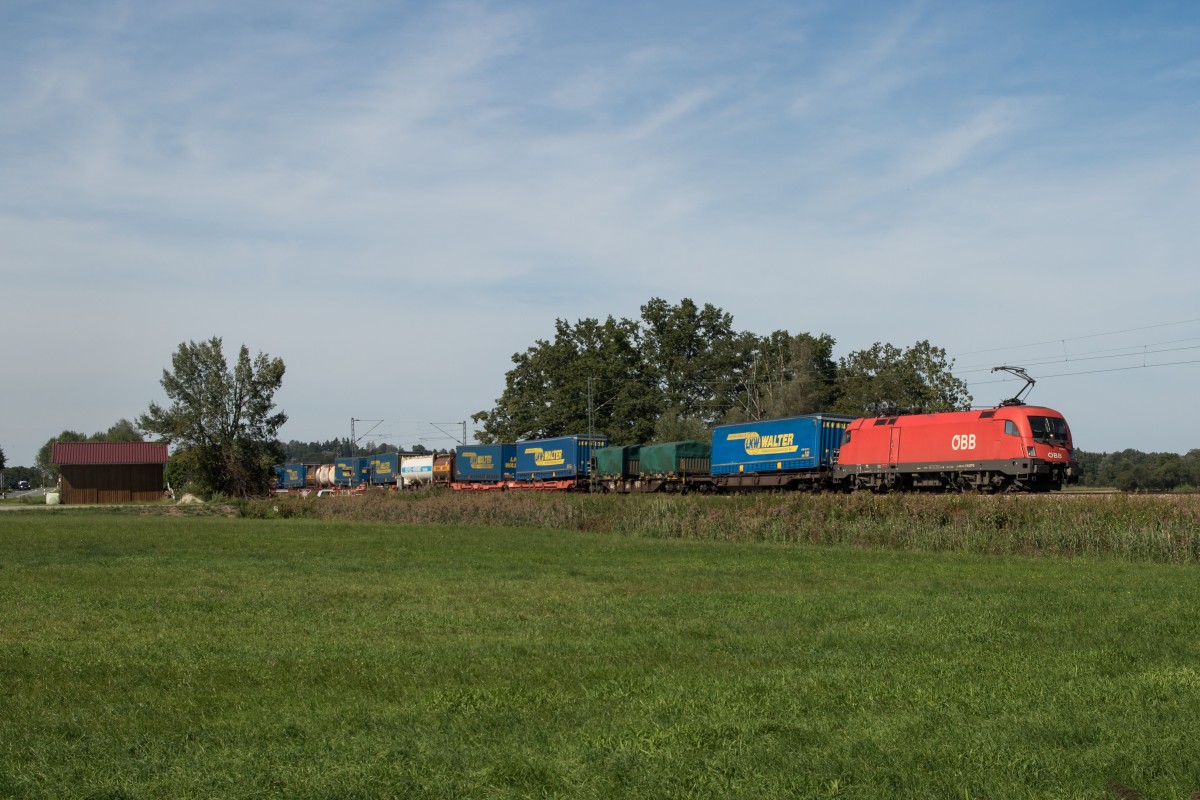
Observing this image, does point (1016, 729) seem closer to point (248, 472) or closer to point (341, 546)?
point (341, 546)

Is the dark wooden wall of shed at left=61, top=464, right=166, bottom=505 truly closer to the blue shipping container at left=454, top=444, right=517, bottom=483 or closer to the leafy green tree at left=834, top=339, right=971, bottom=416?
the blue shipping container at left=454, top=444, right=517, bottom=483

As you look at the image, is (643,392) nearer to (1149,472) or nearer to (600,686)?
(1149,472)

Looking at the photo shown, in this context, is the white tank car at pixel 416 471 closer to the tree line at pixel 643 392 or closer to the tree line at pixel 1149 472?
the tree line at pixel 643 392

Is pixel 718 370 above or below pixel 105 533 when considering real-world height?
above

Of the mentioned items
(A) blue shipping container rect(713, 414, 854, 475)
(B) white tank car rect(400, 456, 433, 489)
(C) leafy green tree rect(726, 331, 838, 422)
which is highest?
(C) leafy green tree rect(726, 331, 838, 422)

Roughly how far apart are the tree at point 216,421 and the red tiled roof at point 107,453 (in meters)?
2.02

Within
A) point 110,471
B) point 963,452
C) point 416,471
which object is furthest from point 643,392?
point 963,452

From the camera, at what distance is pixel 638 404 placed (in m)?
114

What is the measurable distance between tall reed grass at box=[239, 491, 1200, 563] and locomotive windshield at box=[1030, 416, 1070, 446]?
26.2 feet

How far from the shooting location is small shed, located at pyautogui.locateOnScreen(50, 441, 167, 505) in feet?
298

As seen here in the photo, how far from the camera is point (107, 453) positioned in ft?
309

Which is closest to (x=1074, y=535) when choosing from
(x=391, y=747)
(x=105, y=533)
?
(x=391, y=747)

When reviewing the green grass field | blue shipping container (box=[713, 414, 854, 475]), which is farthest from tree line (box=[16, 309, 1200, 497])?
the green grass field

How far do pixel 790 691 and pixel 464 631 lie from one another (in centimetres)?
573
